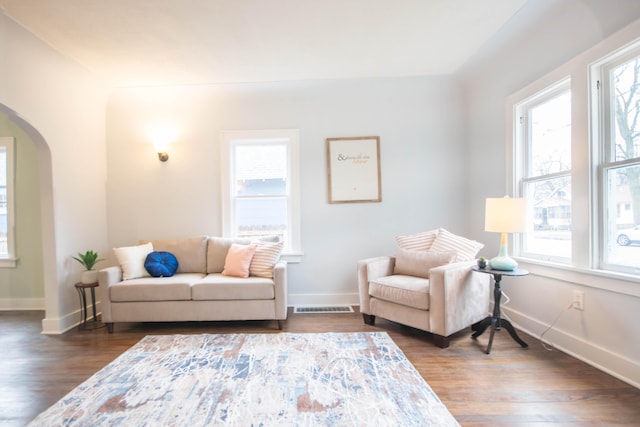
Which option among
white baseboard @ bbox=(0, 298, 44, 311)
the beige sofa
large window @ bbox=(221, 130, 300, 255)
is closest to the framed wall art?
large window @ bbox=(221, 130, 300, 255)

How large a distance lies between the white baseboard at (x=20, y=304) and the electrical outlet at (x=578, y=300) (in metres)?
5.62

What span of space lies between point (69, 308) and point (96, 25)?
2767 millimetres

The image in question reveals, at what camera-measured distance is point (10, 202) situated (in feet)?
11.1

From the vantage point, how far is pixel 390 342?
2330 mm

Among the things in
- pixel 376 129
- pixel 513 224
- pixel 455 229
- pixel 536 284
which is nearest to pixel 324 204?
pixel 376 129

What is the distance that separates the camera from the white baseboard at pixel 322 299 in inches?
133

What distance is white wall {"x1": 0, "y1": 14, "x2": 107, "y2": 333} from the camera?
2404 millimetres

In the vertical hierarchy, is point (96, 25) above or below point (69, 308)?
above

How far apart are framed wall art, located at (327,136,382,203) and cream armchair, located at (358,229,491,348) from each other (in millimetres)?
807

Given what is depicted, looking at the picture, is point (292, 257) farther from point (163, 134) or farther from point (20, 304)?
point (20, 304)

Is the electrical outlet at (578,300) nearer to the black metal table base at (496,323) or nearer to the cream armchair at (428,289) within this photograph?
the black metal table base at (496,323)

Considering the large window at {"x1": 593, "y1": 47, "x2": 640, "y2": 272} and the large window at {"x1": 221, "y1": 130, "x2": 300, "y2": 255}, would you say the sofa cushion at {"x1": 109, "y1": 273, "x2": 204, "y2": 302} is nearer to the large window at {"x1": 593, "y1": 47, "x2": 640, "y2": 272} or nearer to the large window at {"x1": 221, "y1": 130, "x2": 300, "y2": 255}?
the large window at {"x1": 221, "y1": 130, "x2": 300, "y2": 255}

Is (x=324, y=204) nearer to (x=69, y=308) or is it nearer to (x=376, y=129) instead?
(x=376, y=129)

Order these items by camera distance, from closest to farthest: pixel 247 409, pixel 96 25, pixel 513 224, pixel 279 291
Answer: pixel 247 409
pixel 513 224
pixel 96 25
pixel 279 291
